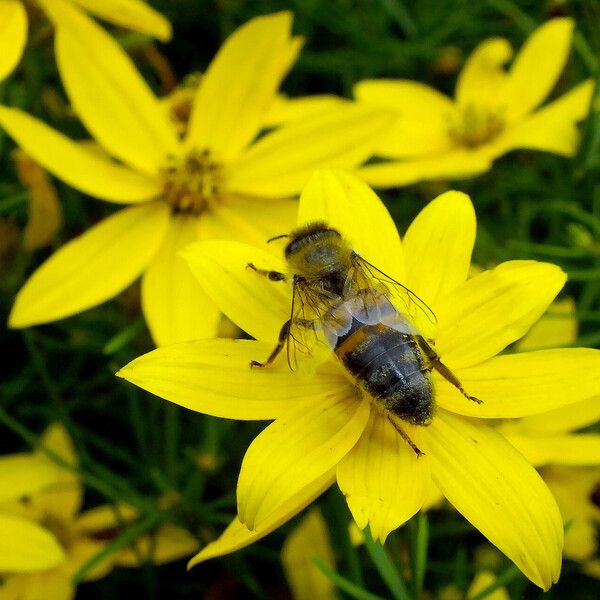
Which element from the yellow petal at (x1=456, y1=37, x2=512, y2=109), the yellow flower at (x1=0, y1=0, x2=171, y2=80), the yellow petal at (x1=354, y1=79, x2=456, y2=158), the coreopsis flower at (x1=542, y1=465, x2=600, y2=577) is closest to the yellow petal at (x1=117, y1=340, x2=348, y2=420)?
the coreopsis flower at (x1=542, y1=465, x2=600, y2=577)

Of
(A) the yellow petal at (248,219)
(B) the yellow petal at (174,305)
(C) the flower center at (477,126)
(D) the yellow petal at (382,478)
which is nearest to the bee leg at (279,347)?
(D) the yellow petal at (382,478)

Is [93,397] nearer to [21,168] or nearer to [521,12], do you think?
[21,168]

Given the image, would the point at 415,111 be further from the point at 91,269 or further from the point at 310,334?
the point at 310,334

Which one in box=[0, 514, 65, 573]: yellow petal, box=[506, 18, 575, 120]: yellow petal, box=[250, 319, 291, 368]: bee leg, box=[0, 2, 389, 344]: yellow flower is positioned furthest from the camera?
box=[506, 18, 575, 120]: yellow petal

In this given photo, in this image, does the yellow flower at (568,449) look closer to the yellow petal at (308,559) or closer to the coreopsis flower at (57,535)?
the yellow petal at (308,559)

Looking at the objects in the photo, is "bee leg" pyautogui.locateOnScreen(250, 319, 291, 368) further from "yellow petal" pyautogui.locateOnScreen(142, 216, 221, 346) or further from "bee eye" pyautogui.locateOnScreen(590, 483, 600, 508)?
"bee eye" pyautogui.locateOnScreen(590, 483, 600, 508)

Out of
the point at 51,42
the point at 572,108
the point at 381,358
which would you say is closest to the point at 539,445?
the point at 381,358

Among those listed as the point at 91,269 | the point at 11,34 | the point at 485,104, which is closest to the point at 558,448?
the point at 91,269

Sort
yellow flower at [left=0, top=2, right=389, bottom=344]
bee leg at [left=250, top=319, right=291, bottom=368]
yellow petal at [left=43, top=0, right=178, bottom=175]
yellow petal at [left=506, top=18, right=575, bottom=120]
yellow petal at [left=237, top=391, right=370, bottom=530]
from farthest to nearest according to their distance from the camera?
yellow petal at [left=506, top=18, right=575, bottom=120] < yellow petal at [left=43, top=0, right=178, bottom=175] < yellow flower at [left=0, top=2, right=389, bottom=344] < bee leg at [left=250, top=319, right=291, bottom=368] < yellow petal at [left=237, top=391, right=370, bottom=530]
